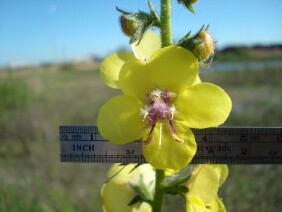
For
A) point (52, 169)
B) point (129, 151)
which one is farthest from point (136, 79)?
point (52, 169)

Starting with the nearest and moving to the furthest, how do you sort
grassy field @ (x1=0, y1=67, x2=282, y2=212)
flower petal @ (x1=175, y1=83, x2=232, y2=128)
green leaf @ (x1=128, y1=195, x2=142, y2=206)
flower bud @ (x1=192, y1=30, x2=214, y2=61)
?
flower petal @ (x1=175, y1=83, x2=232, y2=128) < flower bud @ (x1=192, y1=30, x2=214, y2=61) < green leaf @ (x1=128, y1=195, x2=142, y2=206) < grassy field @ (x1=0, y1=67, x2=282, y2=212)

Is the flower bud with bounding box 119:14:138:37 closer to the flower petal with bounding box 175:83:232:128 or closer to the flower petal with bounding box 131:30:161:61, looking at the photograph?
the flower petal with bounding box 131:30:161:61

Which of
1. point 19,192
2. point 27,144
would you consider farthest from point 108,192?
point 27,144

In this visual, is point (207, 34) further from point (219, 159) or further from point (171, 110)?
point (219, 159)

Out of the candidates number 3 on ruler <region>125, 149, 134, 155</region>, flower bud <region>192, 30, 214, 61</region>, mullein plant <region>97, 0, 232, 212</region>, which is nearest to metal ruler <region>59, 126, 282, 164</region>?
number 3 on ruler <region>125, 149, 134, 155</region>

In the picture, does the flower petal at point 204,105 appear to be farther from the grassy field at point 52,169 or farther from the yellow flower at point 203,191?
the grassy field at point 52,169

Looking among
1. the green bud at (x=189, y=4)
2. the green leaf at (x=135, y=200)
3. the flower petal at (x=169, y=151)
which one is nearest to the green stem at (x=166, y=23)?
the green bud at (x=189, y=4)
